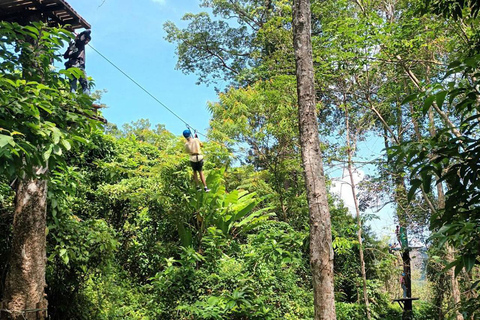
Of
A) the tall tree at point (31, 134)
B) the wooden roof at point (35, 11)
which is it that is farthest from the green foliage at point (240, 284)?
the wooden roof at point (35, 11)

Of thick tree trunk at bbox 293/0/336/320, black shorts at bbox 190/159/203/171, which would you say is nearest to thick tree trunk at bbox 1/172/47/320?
black shorts at bbox 190/159/203/171

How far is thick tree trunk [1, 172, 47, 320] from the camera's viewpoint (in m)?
3.51

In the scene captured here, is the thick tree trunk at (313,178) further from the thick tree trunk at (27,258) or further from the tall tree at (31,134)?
the thick tree trunk at (27,258)

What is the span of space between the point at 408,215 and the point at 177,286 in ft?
18.4

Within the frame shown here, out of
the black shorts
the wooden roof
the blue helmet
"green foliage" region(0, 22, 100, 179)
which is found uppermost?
the wooden roof

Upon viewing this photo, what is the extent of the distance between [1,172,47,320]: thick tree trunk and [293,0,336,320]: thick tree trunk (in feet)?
8.71

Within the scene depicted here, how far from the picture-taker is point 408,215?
8406mm

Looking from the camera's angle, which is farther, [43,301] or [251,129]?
[251,129]

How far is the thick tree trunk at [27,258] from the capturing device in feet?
11.5

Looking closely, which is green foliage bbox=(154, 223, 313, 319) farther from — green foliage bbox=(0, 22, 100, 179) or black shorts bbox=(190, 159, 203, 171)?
green foliage bbox=(0, 22, 100, 179)

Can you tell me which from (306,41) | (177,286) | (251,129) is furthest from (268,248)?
(251,129)

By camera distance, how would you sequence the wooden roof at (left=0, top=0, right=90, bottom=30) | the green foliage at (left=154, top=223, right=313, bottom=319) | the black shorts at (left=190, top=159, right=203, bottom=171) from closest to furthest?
the green foliage at (left=154, top=223, right=313, bottom=319) → the black shorts at (left=190, top=159, right=203, bottom=171) → the wooden roof at (left=0, top=0, right=90, bottom=30)

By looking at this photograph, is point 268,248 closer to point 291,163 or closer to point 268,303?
point 268,303

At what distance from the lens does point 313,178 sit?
3.83m
